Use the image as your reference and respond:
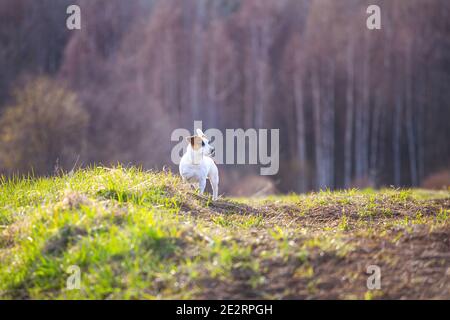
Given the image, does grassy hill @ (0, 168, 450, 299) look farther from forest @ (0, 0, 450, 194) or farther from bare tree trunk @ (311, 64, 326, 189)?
bare tree trunk @ (311, 64, 326, 189)

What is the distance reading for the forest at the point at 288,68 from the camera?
111 ft

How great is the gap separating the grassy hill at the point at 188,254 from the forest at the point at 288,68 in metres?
24.7

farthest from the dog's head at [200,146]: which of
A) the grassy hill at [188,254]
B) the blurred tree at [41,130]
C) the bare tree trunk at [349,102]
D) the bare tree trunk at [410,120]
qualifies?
the bare tree trunk at [410,120]

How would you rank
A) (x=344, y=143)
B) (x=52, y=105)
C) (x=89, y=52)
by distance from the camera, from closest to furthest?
(x=52, y=105)
(x=89, y=52)
(x=344, y=143)

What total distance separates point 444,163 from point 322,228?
29.8m

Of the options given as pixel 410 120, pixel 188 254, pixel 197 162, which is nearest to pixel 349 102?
pixel 410 120

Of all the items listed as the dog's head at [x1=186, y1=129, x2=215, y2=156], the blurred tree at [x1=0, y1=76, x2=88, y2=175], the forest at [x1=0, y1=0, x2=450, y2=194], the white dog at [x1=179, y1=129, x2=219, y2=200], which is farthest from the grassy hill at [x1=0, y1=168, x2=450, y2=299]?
the forest at [x1=0, y1=0, x2=450, y2=194]

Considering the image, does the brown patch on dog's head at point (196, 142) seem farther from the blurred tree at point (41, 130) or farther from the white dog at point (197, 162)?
the blurred tree at point (41, 130)

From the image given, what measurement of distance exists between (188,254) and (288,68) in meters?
31.3

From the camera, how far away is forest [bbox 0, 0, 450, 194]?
33.8 meters

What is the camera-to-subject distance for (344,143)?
122 feet

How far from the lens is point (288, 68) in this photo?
3606 centimetres
